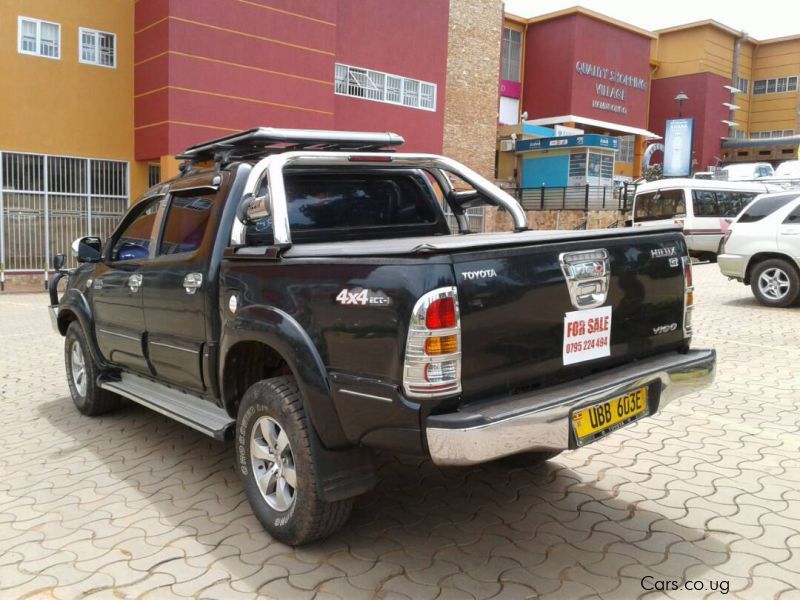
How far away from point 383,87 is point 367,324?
2140 centimetres

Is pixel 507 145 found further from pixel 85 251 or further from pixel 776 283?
pixel 85 251

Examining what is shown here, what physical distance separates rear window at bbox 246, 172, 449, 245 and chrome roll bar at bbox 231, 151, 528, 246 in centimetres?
13

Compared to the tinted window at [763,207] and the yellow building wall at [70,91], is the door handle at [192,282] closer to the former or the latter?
the tinted window at [763,207]

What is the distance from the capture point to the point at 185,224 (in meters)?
4.51

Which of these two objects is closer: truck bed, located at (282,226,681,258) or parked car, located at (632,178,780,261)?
truck bed, located at (282,226,681,258)

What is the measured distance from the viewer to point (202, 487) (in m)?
4.21

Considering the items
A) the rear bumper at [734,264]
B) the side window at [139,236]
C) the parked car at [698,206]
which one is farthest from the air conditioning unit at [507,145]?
the side window at [139,236]

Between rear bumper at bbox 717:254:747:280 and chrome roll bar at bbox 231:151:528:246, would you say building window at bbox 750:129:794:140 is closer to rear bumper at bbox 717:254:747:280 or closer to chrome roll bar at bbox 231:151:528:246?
rear bumper at bbox 717:254:747:280

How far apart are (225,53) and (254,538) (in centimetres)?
1632

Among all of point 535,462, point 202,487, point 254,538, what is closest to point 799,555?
point 535,462

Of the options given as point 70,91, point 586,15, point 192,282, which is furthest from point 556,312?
point 586,15

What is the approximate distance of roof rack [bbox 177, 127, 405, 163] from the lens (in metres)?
4.34

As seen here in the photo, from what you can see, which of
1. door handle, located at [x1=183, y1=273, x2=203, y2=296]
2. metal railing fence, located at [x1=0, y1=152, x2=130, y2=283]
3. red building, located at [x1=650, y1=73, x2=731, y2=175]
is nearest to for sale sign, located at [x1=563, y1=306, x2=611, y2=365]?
door handle, located at [x1=183, y1=273, x2=203, y2=296]

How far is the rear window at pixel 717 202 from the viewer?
21188mm
